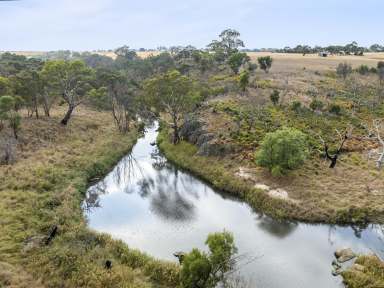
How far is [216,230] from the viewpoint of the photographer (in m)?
36.4

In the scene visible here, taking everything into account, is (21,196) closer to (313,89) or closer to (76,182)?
(76,182)

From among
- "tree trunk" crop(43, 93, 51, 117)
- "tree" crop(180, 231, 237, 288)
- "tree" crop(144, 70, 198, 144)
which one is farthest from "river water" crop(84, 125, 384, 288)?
"tree trunk" crop(43, 93, 51, 117)

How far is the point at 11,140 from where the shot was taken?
51625 millimetres

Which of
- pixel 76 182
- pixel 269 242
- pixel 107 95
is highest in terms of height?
pixel 107 95

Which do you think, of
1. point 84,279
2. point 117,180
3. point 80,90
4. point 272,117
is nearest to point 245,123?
point 272,117

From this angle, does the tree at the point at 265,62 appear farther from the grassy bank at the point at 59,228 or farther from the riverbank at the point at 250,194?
the grassy bank at the point at 59,228

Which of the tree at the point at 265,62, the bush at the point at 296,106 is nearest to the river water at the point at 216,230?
the bush at the point at 296,106

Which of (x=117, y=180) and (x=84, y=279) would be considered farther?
(x=117, y=180)

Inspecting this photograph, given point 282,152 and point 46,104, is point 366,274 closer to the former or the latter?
point 282,152

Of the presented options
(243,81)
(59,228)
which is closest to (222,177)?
(59,228)

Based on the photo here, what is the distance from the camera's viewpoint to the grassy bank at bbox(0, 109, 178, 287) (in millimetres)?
26359

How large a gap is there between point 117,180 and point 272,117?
95.9 ft

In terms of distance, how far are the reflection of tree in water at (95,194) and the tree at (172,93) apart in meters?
16.6

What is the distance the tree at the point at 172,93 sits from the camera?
58.8m
